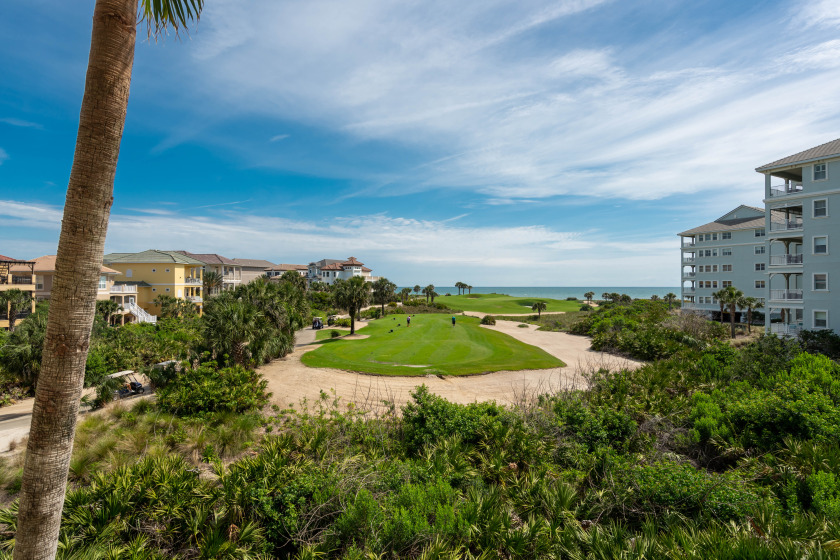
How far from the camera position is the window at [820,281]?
1055 inches

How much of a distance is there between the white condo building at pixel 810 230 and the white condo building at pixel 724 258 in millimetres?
19980

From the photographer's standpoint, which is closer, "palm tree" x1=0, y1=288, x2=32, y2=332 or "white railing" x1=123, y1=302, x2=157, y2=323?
"palm tree" x1=0, y1=288, x2=32, y2=332

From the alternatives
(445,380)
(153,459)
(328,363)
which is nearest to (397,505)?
(153,459)

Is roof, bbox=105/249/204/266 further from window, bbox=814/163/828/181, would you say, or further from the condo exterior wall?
window, bbox=814/163/828/181

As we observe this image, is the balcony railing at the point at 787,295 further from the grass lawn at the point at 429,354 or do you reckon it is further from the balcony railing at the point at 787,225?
the grass lawn at the point at 429,354

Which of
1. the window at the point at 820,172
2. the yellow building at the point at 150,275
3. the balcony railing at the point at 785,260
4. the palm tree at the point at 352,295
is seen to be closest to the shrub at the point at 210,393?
the palm tree at the point at 352,295

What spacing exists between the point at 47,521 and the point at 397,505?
5.88 meters

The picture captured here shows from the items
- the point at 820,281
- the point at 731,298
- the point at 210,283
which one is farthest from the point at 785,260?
the point at 210,283

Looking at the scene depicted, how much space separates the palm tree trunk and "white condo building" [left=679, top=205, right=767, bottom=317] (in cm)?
6152

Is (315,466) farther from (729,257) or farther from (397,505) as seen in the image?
(729,257)

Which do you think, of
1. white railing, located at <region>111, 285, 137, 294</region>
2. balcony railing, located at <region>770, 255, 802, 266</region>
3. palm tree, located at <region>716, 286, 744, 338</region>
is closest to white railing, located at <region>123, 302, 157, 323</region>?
white railing, located at <region>111, 285, 137, 294</region>

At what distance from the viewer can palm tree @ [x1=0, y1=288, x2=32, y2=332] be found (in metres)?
32.7

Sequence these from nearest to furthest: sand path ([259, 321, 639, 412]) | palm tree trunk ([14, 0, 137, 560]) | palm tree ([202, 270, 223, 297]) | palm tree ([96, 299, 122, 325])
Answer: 1. palm tree trunk ([14, 0, 137, 560])
2. sand path ([259, 321, 639, 412])
3. palm tree ([96, 299, 122, 325])
4. palm tree ([202, 270, 223, 297])

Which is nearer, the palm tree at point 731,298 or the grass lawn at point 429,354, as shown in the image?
the grass lawn at point 429,354
